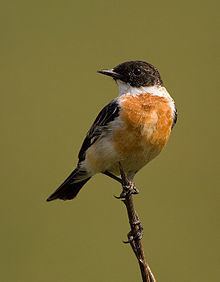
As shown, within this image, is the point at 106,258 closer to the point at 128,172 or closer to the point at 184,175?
the point at 184,175

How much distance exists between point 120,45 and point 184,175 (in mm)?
2597

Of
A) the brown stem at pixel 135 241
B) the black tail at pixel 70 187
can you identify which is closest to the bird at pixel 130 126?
the black tail at pixel 70 187

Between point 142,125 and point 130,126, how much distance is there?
8cm

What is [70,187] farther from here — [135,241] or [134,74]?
[135,241]

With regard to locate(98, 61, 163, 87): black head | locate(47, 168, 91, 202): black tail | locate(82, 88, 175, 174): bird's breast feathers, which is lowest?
locate(47, 168, 91, 202): black tail

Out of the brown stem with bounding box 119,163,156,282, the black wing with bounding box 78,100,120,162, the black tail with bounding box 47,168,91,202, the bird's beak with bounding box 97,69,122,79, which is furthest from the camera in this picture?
the black tail with bounding box 47,168,91,202

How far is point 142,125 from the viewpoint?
5.32m

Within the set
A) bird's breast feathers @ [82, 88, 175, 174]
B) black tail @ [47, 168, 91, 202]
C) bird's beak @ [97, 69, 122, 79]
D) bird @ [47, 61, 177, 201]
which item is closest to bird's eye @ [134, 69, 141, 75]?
bird @ [47, 61, 177, 201]

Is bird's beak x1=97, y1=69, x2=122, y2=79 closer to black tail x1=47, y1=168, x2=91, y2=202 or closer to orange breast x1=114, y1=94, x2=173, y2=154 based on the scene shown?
orange breast x1=114, y1=94, x2=173, y2=154

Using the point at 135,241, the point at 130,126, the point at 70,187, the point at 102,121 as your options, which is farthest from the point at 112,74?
the point at 135,241

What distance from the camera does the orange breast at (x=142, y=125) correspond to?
5309 millimetres

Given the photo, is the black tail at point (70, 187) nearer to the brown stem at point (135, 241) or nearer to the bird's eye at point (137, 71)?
the bird's eye at point (137, 71)

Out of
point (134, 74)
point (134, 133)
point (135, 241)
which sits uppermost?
point (134, 74)

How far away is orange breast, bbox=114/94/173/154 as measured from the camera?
531cm
